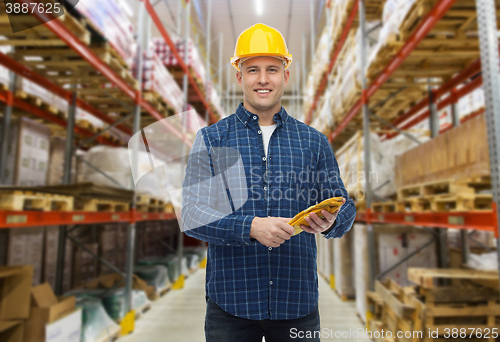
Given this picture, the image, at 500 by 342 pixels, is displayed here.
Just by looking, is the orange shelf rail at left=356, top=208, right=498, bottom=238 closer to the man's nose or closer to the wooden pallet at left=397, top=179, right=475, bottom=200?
the wooden pallet at left=397, top=179, right=475, bottom=200

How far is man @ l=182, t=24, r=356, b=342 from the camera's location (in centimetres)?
101

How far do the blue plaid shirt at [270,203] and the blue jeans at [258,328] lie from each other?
0.12ft

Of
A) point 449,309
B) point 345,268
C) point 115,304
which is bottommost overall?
point 115,304

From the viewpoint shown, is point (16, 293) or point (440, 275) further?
point (440, 275)

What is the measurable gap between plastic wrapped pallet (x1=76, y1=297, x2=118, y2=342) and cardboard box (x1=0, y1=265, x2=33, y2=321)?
28.1 inches

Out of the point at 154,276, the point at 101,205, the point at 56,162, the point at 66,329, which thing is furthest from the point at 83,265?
the point at 66,329

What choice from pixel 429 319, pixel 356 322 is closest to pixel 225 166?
pixel 429 319

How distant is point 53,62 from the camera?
12.7 ft

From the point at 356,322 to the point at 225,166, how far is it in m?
4.53

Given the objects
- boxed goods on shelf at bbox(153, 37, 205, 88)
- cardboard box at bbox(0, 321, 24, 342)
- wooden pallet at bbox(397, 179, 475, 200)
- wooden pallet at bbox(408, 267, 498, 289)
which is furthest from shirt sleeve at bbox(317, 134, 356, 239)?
boxed goods on shelf at bbox(153, 37, 205, 88)

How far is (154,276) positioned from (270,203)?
5989 mm

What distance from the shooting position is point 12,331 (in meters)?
3.14

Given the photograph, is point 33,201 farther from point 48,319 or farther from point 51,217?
point 48,319

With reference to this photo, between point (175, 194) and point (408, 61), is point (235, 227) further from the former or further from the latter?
point (408, 61)
